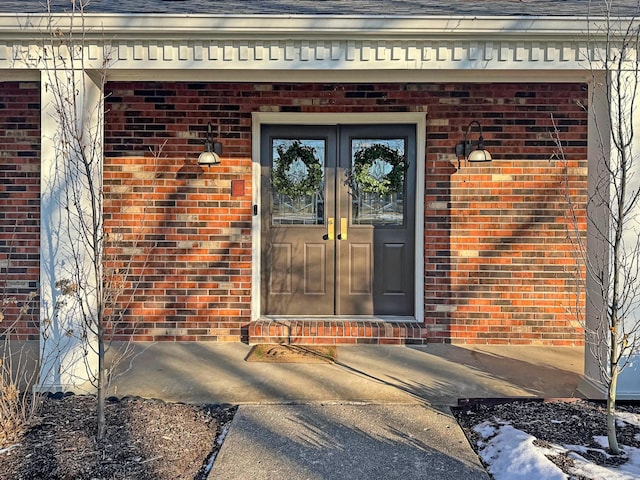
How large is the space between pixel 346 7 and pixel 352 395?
3277mm

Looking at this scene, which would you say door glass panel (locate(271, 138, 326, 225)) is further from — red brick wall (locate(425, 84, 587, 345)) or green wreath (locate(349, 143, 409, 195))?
red brick wall (locate(425, 84, 587, 345))

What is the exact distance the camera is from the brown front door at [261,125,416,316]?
509cm

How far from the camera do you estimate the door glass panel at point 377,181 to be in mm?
Answer: 5062

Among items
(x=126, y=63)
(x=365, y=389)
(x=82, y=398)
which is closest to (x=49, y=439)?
(x=82, y=398)

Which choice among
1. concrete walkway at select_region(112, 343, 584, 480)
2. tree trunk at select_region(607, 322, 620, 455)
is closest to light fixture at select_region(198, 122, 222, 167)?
concrete walkway at select_region(112, 343, 584, 480)

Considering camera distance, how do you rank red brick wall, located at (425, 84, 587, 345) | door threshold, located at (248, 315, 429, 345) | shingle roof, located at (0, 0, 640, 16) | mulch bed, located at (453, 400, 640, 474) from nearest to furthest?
mulch bed, located at (453, 400, 640, 474) < shingle roof, located at (0, 0, 640, 16) < door threshold, located at (248, 315, 429, 345) < red brick wall, located at (425, 84, 587, 345)

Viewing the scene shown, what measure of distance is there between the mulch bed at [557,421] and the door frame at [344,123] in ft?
5.52

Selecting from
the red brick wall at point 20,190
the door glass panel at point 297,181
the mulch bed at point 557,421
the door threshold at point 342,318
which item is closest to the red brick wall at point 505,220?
the door threshold at point 342,318

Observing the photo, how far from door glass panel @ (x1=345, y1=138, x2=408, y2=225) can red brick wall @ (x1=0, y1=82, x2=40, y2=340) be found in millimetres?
3339

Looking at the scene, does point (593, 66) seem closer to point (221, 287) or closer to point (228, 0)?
point (228, 0)

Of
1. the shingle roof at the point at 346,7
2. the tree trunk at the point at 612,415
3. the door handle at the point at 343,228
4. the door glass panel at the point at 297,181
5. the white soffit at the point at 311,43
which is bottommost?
the tree trunk at the point at 612,415

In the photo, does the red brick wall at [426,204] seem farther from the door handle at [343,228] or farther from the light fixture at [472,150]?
the door handle at [343,228]

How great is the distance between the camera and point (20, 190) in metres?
4.93

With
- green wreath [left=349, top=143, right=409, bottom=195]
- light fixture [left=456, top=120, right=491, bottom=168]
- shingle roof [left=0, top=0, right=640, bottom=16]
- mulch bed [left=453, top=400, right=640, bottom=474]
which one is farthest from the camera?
green wreath [left=349, top=143, right=409, bottom=195]
